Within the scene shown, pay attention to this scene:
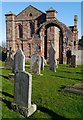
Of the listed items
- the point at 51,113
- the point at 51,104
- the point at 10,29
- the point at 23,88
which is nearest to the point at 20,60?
the point at 51,104

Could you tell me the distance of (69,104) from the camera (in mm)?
7680

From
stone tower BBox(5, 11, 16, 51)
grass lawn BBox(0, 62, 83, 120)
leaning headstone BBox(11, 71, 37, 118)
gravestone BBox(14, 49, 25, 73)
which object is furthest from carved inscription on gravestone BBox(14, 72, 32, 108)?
stone tower BBox(5, 11, 16, 51)

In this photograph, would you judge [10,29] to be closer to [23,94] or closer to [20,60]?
[20,60]

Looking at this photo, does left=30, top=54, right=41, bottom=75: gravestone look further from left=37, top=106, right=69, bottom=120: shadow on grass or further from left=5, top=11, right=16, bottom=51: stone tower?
left=5, top=11, right=16, bottom=51: stone tower

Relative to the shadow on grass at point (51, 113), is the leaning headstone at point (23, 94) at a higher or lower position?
higher

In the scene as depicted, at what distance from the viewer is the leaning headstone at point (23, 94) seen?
22.4 feet

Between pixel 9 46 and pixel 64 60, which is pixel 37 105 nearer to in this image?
pixel 64 60

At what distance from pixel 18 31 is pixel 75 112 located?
30.6 metres

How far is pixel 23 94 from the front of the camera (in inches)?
276

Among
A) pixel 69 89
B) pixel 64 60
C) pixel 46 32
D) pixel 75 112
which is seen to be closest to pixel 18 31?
pixel 46 32

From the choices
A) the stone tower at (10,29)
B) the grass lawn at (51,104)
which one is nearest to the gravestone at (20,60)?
the grass lawn at (51,104)

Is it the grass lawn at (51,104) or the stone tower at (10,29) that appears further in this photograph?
the stone tower at (10,29)

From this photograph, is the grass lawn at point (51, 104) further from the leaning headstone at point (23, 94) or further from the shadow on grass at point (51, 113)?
the leaning headstone at point (23, 94)

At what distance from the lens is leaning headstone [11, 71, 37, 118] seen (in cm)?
684
